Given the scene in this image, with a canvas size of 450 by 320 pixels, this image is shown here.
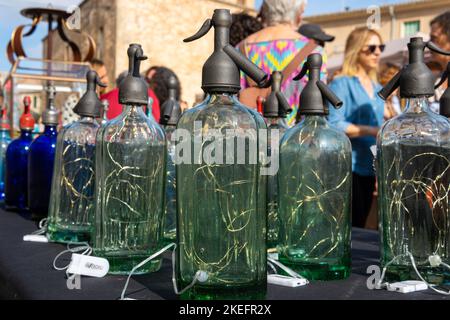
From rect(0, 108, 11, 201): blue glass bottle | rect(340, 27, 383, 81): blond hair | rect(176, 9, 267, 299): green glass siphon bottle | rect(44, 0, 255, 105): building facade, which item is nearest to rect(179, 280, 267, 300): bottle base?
→ rect(176, 9, 267, 299): green glass siphon bottle

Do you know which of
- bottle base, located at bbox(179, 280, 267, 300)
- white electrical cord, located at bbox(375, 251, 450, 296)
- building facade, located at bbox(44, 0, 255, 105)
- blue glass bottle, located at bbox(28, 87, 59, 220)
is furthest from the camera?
building facade, located at bbox(44, 0, 255, 105)

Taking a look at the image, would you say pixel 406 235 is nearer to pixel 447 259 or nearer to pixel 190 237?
pixel 447 259

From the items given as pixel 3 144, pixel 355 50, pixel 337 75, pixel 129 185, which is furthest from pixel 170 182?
pixel 355 50

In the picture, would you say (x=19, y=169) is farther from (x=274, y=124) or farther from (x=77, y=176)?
(x=274, y=124)

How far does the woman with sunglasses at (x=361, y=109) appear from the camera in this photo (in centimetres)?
220

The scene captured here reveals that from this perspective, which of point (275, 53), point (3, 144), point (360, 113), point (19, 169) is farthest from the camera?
point (360, 113)

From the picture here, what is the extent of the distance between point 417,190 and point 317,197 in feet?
0.50

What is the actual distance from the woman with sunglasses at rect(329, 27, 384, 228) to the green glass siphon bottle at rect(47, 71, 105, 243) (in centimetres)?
119

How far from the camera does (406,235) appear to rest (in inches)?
30.8

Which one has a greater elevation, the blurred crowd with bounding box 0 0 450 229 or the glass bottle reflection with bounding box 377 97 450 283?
the blurred crowd with bounding box 0 0 450 229

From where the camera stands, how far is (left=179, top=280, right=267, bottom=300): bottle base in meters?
0.64

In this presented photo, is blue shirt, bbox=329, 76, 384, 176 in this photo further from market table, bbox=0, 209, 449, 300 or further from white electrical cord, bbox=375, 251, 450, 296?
white electrical cord, bbox=375, 251, 450, 296

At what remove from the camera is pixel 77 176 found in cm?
116
